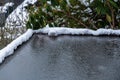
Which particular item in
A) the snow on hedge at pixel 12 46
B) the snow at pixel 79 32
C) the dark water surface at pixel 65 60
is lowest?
the dark water surface at pixel 65 60

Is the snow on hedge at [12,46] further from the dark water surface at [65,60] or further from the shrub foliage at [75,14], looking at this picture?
the shrub foliage at [75,14]

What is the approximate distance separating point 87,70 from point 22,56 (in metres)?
0.51

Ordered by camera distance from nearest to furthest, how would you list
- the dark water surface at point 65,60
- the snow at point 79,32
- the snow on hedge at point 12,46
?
the dark water surface at point 65,60
the snow on hedge at point 12,46
the snow at point 79,32

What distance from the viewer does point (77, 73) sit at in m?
1.95

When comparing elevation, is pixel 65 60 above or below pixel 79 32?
below

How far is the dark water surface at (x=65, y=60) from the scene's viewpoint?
194 cm

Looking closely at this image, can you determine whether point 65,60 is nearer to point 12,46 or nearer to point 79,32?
point 12,46

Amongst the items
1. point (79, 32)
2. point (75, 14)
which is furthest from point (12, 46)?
point (75, 14)

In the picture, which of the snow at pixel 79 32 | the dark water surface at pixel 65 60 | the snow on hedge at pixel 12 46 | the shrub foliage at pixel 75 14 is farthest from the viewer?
the shrub foliage at pixel 75 14

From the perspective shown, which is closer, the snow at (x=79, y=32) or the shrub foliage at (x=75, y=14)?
the snow at (x=79, y=32)

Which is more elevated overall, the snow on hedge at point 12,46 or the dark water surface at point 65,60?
the snow on hedge at point 12,46

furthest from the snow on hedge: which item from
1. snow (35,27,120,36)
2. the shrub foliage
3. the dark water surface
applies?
the shrub foliage

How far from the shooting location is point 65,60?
2195mm

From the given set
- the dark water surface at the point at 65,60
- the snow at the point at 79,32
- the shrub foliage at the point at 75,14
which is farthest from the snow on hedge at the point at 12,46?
the shrub foliage at the point at 75,14
